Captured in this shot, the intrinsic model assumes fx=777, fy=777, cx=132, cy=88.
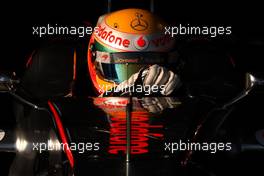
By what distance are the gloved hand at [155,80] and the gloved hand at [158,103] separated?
0.36 feet

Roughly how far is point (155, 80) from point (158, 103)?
0.81 ft

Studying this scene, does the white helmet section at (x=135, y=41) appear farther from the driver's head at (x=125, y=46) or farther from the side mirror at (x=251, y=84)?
the side mirror at (x=251, y=84)

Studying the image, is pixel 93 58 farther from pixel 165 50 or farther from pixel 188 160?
pixel 188 160

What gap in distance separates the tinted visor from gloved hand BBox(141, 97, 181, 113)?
0.27 metres

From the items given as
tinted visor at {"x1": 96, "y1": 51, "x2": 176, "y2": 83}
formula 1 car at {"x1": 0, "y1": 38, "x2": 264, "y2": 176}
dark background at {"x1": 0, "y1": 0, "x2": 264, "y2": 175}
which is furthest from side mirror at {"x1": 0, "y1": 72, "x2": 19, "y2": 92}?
dark background at {"x1": 0, "y1": 0, "x2": 264, "y2": 175}

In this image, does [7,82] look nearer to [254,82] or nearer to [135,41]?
[135,41]

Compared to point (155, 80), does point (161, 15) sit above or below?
above

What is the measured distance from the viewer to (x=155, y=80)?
5.71m

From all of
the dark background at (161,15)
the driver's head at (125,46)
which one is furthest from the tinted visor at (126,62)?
the dark background at (161,15)

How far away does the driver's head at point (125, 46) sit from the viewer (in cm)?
580

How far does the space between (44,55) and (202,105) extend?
2.03 metres

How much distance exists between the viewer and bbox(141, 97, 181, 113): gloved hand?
5383 millimetres

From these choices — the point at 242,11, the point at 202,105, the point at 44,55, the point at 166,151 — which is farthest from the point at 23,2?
the point at 166,151

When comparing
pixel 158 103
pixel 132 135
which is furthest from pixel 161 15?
pixel 132 135
